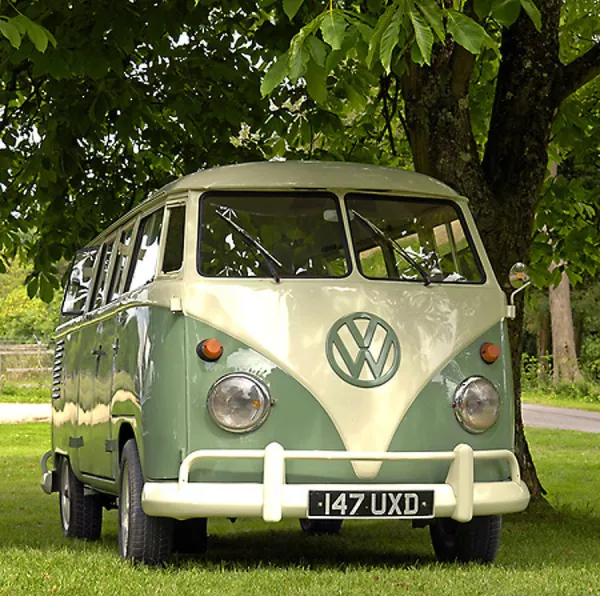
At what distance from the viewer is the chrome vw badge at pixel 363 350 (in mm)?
7672

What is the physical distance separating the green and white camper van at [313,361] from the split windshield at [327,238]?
11mm

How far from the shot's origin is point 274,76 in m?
6.40

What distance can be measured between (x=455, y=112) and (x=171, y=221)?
4442 mm

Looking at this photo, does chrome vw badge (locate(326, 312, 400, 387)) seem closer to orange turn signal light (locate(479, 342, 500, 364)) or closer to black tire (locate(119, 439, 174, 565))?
orange turn signal light (locate(479, 342, 500, 364))

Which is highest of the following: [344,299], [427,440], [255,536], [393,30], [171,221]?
[393,30]

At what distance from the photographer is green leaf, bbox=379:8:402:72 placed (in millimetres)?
6160

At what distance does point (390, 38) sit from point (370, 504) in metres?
2.64

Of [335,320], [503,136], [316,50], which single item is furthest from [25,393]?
[316,50]

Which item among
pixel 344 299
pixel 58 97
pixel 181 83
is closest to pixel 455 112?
pixel 181 83

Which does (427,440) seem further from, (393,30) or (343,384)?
(393,30)

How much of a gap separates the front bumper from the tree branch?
17.6 feet

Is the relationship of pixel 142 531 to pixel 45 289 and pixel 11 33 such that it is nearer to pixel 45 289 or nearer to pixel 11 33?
pixel 11 33

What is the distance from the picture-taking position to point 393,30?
6.25 m

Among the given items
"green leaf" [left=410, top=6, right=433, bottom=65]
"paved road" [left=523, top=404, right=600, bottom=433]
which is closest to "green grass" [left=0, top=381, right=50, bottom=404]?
"paved road" [left=523, top=404, right=600, bottom=433]
